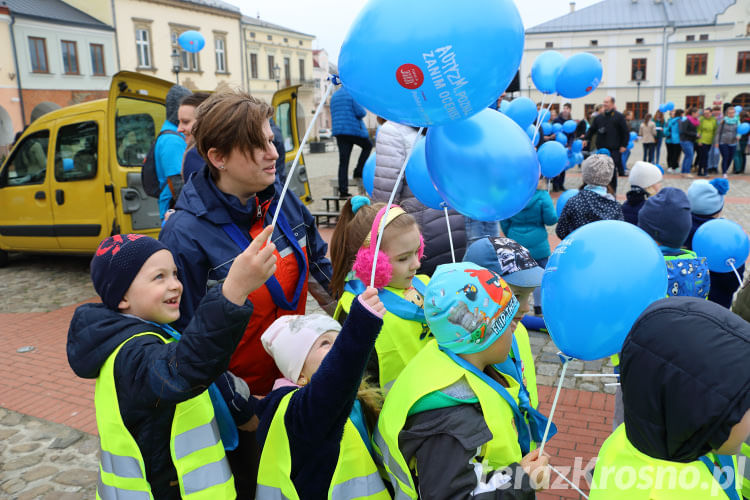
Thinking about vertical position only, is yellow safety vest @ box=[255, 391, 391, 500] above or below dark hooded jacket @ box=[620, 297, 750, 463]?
below

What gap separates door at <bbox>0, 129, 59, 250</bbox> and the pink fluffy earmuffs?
6324mm

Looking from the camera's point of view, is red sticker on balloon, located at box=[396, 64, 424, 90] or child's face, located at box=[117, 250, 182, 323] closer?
red sticker on balloon, located at box=[396, 64, 424, 90]

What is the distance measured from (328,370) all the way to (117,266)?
0.71m

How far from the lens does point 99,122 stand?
21.9 ft

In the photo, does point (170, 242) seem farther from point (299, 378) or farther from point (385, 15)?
point (385, 15)

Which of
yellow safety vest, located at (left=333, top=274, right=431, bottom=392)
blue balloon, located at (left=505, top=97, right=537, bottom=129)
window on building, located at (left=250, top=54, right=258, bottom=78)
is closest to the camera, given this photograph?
yellow safety vest, located at (left=333, top=274, right=431, bottom=392)

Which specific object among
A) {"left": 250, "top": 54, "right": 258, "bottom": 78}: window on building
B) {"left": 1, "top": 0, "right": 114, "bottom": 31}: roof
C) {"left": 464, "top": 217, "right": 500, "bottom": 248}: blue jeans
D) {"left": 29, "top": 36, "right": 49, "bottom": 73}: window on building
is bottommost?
{"left": 464, "top": 217, "right": 500, "bottom": 248}: blue jeans

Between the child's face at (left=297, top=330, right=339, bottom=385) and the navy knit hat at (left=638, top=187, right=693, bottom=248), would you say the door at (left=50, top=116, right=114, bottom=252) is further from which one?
the navy knit hat at (left=638, top=187, right=693, bottom=248)

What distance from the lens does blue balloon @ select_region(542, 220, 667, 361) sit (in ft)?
5.84

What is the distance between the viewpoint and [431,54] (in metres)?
1.61

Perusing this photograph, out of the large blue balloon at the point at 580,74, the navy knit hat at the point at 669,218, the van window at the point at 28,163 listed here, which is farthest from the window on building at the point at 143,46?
the navy knit hat at the point at 669,218

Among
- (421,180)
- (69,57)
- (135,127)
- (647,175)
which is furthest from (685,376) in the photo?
(69,57)

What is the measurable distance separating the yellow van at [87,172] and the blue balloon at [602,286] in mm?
5402

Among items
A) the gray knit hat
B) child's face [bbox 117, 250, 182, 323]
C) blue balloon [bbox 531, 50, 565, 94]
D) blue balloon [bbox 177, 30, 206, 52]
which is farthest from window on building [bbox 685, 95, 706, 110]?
child's face [bbox 117, 250, 182, 323]
